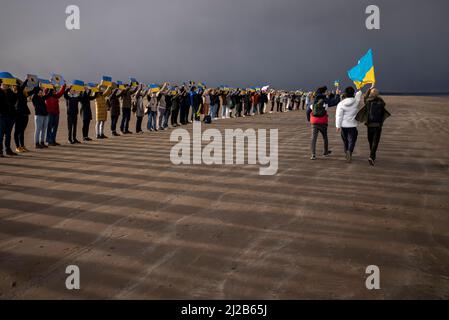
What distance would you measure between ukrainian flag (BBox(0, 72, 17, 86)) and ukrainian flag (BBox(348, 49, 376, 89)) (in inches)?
442

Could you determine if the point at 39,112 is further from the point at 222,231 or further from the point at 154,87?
the point at 222,231

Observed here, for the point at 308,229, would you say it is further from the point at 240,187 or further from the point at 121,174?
the point at 121,174

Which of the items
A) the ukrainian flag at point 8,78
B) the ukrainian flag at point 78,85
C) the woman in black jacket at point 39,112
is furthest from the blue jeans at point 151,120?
the ukrainian flag at point 8,78

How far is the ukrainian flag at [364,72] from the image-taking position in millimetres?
12898

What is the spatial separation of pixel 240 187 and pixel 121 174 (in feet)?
9.84

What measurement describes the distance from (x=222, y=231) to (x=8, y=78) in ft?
32.1

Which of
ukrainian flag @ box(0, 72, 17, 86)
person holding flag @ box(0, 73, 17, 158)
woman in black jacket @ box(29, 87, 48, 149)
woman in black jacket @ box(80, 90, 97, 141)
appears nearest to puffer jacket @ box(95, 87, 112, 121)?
woman in black jacket @ box(80, 90, 97, 141)

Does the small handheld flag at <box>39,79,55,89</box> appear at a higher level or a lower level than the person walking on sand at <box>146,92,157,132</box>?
higher

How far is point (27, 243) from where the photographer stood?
Result: 5.05 meters

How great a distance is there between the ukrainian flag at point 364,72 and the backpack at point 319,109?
2.94 metres

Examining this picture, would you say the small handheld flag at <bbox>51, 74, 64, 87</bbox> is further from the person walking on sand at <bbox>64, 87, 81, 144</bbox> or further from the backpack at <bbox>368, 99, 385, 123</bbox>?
the backpack at <bbox>368, 99, 385, 123</bbox>

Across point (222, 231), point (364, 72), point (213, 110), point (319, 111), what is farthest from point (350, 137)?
point (213, 110)

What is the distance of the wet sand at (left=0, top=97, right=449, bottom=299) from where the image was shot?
400 centimetres
